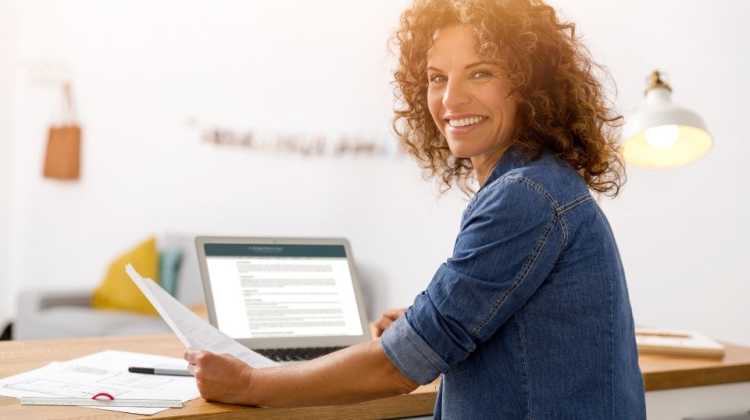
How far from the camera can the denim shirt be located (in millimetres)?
1100

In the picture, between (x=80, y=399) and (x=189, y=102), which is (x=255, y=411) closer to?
(x=80, y=399)

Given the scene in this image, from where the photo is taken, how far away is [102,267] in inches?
201

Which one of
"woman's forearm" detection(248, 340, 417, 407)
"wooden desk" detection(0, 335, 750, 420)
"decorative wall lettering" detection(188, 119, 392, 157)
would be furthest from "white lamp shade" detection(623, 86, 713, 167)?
"decorative wall lettering" detection(188, 119, 392, 157)

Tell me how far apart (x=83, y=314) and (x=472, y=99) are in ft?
11.4

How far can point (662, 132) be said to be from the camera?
6.46ft

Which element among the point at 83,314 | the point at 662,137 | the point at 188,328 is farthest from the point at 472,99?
the point at 83,314

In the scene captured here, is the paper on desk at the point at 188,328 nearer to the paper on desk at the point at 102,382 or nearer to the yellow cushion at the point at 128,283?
the paper on desk at the point at 102,382

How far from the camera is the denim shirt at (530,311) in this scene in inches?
43.3

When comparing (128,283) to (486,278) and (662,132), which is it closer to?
(662,132)

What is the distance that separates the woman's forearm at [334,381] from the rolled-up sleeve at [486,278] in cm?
4

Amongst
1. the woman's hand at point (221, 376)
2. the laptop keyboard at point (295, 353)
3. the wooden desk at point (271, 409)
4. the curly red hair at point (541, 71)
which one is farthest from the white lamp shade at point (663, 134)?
the woman's hand at point (221, 376)

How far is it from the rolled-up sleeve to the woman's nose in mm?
183

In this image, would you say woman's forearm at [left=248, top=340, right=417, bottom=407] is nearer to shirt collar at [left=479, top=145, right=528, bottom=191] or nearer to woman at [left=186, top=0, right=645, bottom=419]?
woman at [left=186, top=0, right=645, bottom=419]

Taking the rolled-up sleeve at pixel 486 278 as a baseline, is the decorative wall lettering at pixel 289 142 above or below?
above
